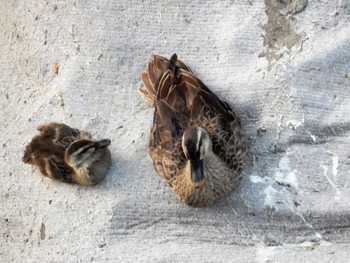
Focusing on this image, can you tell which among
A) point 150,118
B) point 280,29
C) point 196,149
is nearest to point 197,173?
point 196,149

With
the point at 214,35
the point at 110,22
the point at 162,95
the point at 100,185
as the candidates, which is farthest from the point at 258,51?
the point at 100,185

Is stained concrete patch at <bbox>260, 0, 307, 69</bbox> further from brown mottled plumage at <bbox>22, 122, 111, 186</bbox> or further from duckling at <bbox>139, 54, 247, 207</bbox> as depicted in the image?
brown mottled plumage at <bbox>22, 122, 111, 186</bbox>

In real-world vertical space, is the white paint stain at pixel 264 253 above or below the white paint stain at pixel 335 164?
below

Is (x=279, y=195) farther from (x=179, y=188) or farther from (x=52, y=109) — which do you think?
(x=52, y=109)

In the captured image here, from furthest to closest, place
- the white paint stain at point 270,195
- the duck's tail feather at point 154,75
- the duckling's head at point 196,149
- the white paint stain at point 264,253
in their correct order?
the duck's tail feather at point 154,75
the white paint stain at point 270,195
the white paint stain at point 264,253
the duckling's head at point 196,149

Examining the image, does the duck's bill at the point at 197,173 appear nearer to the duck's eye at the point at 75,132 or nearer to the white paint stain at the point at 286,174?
the white paint stain at the point at 286,174

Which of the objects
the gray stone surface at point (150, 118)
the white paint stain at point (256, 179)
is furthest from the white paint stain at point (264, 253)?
the white paint stain at point (256, 179)

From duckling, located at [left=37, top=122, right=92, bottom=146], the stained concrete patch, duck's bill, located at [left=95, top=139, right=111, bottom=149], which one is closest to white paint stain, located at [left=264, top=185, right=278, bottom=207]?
the stained concrete patch
